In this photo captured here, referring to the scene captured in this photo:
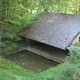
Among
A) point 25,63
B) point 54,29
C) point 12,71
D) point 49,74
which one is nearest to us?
point 49,74

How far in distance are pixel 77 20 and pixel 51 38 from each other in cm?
301

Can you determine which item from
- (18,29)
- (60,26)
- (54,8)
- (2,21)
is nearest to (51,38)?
(60,26)

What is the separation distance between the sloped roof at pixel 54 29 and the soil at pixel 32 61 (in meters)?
1.66

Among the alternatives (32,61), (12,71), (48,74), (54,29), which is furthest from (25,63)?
(48,74)

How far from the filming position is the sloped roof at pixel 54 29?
13.6 metres

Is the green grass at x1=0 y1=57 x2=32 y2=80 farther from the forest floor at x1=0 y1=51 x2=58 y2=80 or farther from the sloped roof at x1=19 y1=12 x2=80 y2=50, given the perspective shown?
the sloped roof at x1=19 y1=12 x2=80 y2=50

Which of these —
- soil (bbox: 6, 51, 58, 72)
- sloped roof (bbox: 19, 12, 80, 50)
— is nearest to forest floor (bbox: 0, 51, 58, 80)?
soil (bbox: 6, 51, 58, 72)

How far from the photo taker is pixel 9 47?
53.0 ft

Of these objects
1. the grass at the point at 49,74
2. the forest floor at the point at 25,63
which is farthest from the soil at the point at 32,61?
the grass at the point at 49,74

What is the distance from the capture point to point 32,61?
1451cm

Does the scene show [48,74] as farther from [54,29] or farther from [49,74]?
[54,29]

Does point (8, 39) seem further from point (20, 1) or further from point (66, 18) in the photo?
point (66, 18)

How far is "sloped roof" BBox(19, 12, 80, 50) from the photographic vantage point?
44.7 ft

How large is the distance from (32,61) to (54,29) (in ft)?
11.8
